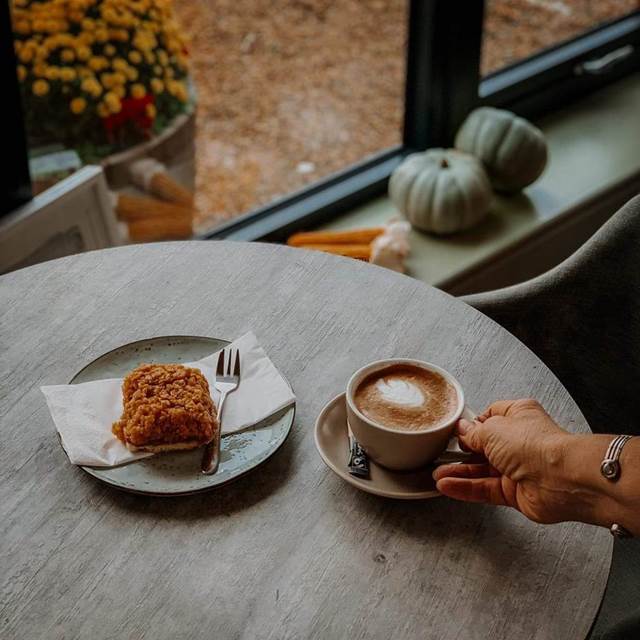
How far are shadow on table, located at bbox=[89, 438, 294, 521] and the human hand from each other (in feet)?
0.64

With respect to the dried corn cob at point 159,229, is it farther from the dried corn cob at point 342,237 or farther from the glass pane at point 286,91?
the dried corn cob at point 342,237

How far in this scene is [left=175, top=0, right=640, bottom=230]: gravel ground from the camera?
249 cm

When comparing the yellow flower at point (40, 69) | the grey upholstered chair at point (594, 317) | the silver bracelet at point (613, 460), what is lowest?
the grey upholstered chair at point (594, 317)

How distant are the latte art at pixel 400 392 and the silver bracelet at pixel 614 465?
21 cm

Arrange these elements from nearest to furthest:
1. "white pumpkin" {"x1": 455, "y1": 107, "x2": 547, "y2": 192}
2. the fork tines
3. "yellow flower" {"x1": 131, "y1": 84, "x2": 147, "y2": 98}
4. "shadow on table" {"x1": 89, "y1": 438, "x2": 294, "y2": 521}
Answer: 1. "shadow on table" {"x1": 89, "y1": 438, "x2": 294, "y2": 521}
2. the fork tines
3. "yellow flower" {"x1": 131, "y1": 84, "x2": 147, "y2": 98}
4. "white pumpkin" {"x1": 455, "y1": 107, "x2": 547, "y2": 192}

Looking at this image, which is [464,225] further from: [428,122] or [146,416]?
[146,416]

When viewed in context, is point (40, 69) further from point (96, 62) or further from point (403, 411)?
point (403, 411)

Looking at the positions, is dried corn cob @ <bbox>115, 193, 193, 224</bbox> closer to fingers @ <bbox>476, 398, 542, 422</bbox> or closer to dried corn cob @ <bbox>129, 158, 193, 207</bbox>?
dried corn cob @ <bbox>129, 158, 193, 207</bbox>

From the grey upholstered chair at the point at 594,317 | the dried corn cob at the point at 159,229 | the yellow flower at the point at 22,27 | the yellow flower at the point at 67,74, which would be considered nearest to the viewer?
the grey upholstered chair at the point at 594,317

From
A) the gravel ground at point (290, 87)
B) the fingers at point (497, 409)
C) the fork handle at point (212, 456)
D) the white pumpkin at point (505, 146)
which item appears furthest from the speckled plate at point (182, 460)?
the white pumpkin at point (505, 146)

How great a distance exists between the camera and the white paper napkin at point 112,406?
1.08 m

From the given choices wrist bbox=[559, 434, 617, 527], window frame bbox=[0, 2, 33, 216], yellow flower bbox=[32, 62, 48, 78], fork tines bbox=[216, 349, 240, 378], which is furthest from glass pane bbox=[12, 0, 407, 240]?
wrist bbox=[559, 434, 617, 527]

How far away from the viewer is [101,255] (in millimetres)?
1487

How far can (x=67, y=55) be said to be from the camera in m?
2.10
